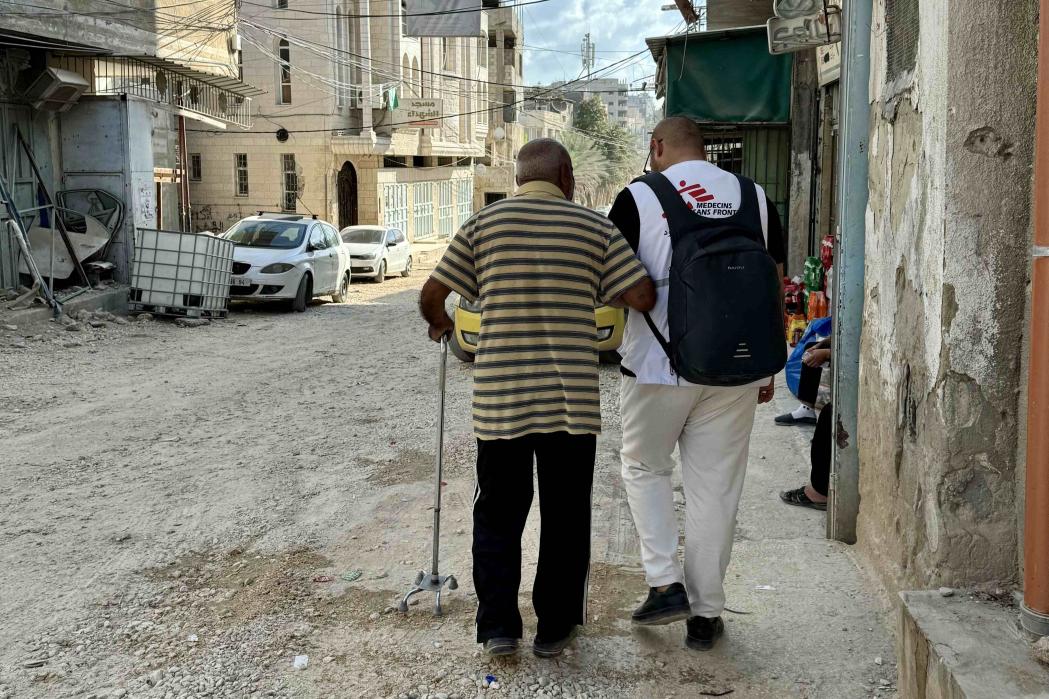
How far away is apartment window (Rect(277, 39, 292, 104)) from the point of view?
120ft

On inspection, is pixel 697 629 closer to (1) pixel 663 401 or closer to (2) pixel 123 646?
(1) pixel 663 401

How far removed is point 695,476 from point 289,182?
112 feet

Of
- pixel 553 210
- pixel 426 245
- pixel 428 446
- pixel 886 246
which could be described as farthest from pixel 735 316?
pixel 426 245

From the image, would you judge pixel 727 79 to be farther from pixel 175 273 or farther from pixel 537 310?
pixel 537 310

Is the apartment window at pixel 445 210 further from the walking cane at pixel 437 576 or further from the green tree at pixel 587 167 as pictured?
the walking cane at pixel 437 576

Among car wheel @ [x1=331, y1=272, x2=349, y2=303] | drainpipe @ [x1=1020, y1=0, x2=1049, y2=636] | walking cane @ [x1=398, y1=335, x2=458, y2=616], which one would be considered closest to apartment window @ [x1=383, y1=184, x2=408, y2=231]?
car wheel @ [x1=331, y1=272, x2=349, y2=303]

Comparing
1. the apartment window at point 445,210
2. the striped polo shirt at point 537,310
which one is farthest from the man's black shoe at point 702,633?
the apartment window at point 445,210

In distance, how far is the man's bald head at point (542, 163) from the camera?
12.9 ft

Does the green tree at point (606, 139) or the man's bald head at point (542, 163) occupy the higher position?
the green tree at point (606, 139)

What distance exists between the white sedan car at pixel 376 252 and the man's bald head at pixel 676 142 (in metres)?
20.7

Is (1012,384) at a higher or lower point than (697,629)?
higher

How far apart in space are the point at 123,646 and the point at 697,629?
86.6 inches

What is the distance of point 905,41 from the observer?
4.25 meters

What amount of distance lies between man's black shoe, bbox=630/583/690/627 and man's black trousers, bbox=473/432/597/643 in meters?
0.27
